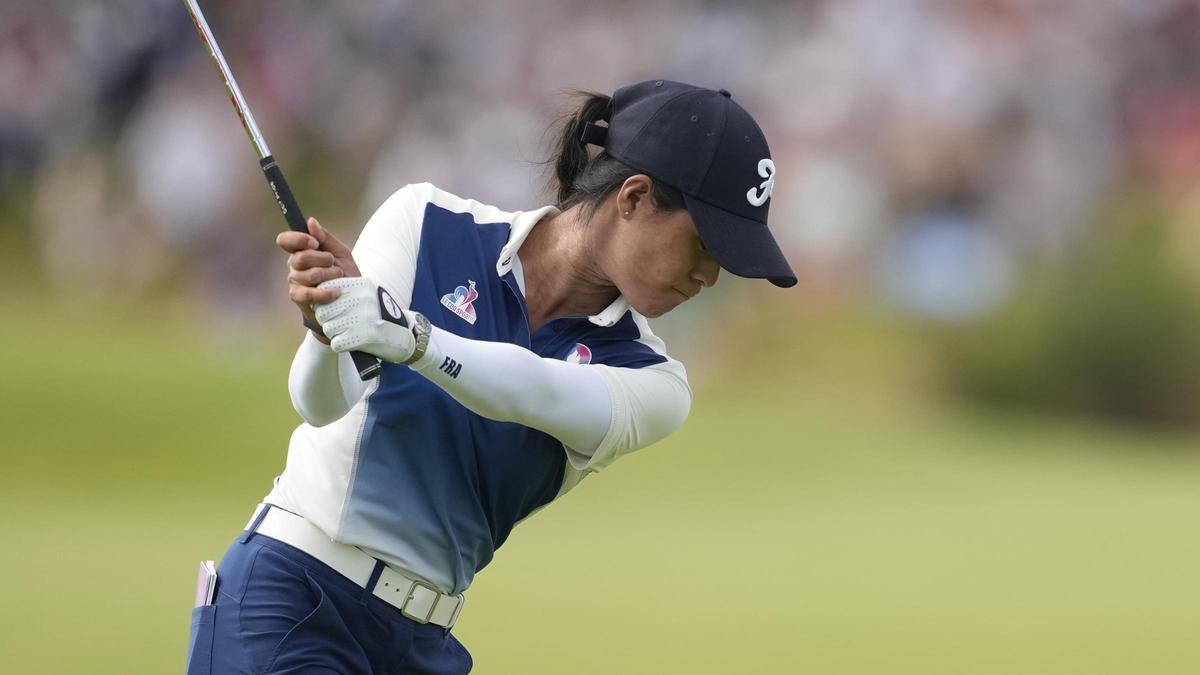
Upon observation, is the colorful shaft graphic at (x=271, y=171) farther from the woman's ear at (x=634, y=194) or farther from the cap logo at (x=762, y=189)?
the cap logo at (x=762, y=189)

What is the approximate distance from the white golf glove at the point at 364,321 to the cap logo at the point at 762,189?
0.65 metres

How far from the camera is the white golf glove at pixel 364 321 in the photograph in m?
2.23

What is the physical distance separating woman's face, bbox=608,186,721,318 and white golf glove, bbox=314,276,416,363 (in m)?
0.52

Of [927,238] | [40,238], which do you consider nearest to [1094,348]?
[927,238]

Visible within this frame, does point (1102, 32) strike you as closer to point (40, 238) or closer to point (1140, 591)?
point (1140, 591)

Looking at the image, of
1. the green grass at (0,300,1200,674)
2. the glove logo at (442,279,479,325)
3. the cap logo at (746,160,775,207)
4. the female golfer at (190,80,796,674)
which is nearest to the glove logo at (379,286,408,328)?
the female golfer at (190,80,796,674)

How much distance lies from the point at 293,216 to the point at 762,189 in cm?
77

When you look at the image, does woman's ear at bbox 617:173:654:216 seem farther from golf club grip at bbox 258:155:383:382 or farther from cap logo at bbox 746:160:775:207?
golf club grip at bbox 258:155:383:382

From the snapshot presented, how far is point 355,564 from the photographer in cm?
259

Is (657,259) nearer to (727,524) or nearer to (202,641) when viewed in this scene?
(202,641)

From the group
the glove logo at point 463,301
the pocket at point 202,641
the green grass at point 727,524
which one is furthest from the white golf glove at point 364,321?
the green grass at point 727,524

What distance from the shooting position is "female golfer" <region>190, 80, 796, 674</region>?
8.39 ft

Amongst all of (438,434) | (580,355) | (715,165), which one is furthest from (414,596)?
(715,165)

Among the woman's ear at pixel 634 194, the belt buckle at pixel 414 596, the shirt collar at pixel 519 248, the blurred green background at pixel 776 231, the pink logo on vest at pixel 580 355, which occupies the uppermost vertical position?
the blurred green background at pixel 776 231
